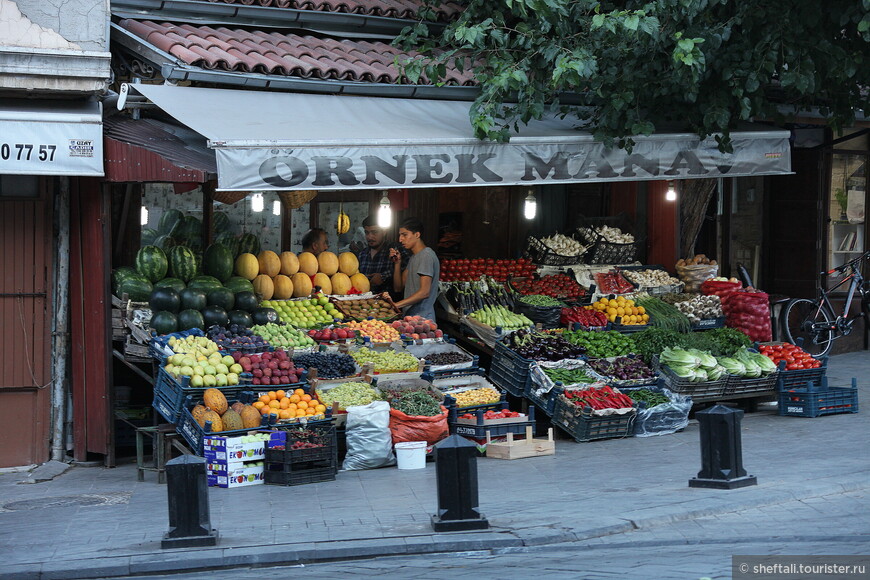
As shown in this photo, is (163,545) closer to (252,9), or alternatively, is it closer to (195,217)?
(195,217)

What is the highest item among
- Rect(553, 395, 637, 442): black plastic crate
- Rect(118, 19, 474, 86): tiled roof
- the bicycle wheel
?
Rect(118, 19, 474, 86): tiled roof

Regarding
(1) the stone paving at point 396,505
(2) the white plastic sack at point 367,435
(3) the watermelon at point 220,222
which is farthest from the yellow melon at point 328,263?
(1) the stone paving at point 396,505

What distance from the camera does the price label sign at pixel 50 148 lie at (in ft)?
33.5

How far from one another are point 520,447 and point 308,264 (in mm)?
3720

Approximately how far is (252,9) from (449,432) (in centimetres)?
526

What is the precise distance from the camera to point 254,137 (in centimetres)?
1069

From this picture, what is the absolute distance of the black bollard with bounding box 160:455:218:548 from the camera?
27.0 ft

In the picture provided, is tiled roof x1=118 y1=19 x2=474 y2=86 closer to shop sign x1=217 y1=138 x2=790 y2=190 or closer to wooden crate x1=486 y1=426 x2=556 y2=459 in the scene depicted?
shop sign x1=217 y1=138 x2=790 y2=190

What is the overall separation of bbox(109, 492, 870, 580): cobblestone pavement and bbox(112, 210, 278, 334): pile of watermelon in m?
4.43

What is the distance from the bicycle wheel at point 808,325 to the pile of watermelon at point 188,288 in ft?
27.9

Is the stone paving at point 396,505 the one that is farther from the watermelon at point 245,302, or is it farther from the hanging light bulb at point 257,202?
the hanging light bulb at point 257,202

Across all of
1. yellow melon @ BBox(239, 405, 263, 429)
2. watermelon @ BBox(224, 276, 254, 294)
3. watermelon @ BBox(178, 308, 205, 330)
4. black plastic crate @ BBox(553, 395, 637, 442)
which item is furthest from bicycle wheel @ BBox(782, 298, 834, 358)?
yellow melon @ BBox(239, 405, 263, 429)

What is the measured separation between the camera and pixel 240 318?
12242 millimetres

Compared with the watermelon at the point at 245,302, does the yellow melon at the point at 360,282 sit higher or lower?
higher
